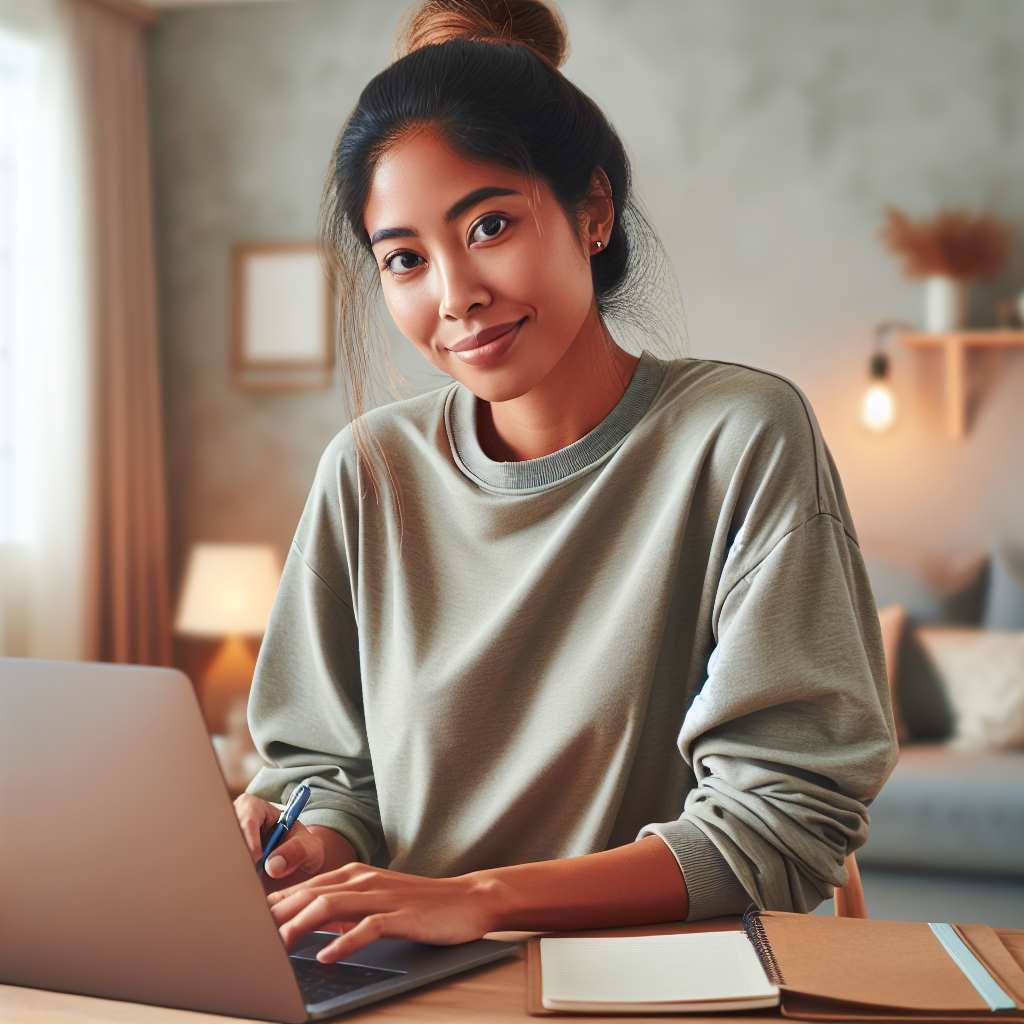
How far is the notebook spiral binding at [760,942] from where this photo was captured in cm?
60

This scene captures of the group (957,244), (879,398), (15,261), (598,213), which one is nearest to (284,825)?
(598,213)

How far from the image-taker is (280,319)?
405cm

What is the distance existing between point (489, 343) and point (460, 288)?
5cm

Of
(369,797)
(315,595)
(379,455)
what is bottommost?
(369,797)

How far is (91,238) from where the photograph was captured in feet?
12.6

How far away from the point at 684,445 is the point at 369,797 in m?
0.44

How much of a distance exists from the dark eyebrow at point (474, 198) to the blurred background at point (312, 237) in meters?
2.63

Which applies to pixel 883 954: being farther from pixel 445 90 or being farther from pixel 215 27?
pixel 215 27

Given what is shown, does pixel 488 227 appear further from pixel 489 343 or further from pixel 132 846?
pixel 132 846

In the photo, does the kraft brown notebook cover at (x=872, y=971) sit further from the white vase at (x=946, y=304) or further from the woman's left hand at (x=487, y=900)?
the white vase at (x=946, y=304)

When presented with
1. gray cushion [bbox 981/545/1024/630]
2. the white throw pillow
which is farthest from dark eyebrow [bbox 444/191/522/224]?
gray cushion [bbox 981/545/1024/630]

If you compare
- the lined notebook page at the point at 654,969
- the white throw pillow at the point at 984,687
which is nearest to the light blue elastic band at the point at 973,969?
the lined notebook page at the point at 654,969

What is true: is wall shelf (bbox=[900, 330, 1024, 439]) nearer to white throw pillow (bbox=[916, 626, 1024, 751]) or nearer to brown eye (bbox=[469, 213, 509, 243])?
white throw pillow (bbox=[916, 626, 1024, 751])

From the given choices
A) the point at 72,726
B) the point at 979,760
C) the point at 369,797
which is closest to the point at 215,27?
the point at 979,760
